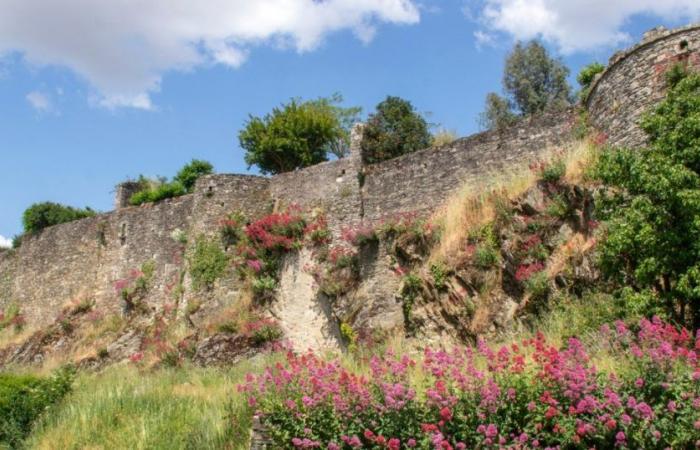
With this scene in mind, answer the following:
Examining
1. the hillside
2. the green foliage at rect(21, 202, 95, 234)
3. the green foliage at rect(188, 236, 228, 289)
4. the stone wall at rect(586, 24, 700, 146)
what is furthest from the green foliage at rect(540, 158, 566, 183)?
the green foliage at rect(21, 202, 95, 234)

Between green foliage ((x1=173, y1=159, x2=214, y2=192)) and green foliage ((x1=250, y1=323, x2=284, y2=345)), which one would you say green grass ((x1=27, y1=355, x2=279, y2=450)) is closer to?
green foliage ((x1=250, y1=323, x2=284, y2=345))

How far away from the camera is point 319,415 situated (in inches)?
303

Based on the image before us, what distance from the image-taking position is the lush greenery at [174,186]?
22.4 meters

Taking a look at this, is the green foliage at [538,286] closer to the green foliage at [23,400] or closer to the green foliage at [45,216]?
the green foliage at [23,400]

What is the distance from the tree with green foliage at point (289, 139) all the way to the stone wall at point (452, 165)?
732 cm

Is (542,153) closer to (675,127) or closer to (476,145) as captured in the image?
(476,145)

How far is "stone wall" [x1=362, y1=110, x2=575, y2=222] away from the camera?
46.5 ft

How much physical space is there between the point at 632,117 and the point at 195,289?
11132 millimetres

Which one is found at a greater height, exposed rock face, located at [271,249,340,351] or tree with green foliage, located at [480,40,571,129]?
tree with green foliage, located at [480,40,571,129]

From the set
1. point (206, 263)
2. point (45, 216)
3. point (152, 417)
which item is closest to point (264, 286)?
point (206, 263)

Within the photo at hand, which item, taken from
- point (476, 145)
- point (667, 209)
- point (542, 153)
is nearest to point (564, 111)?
point (542, 153)

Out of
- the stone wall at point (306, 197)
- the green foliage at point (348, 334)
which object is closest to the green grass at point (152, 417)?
the green foliage at point (348, 334)

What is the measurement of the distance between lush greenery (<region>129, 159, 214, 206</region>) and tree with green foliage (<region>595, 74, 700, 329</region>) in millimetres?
14993

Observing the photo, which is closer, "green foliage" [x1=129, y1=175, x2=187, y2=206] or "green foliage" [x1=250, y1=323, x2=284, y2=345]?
"green foliage" [x1=250, y1=323, x2=284, y2=345]
